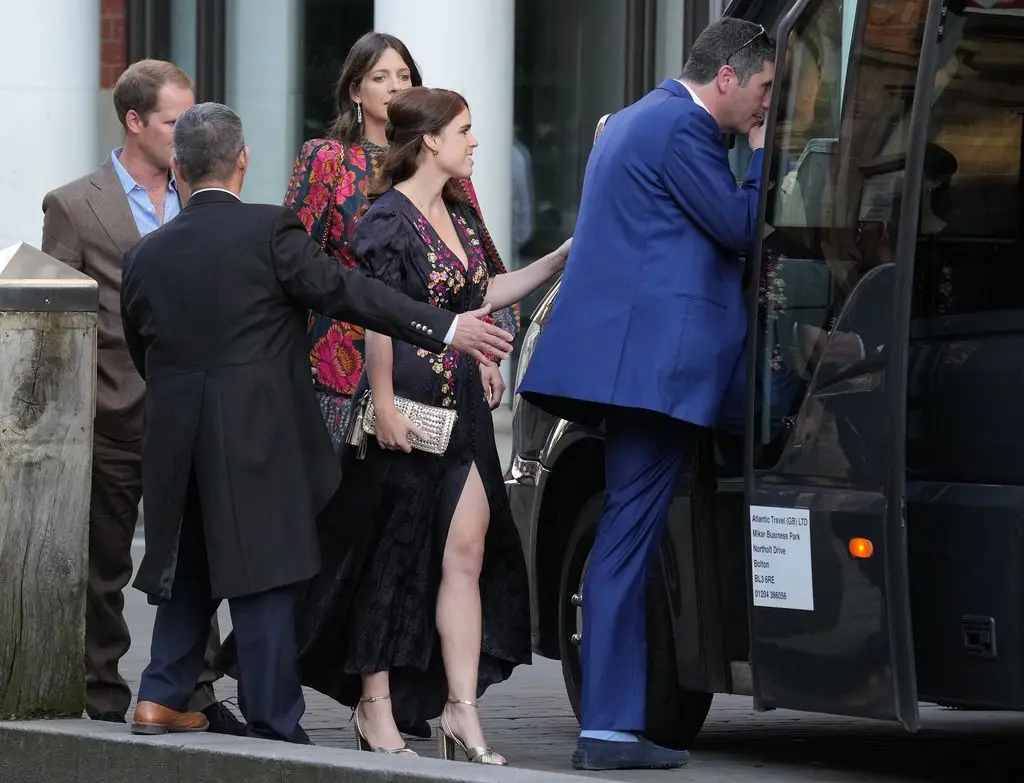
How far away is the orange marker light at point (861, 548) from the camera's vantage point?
5.35 metres

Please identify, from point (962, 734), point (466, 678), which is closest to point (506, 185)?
point (962, 734)

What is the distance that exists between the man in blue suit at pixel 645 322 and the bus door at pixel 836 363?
0.55ft

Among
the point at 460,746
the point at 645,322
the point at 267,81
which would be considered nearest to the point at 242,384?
the point at 645,322

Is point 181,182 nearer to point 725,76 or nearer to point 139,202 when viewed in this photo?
point 139,202

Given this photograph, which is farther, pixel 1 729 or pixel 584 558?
pixel 584 558

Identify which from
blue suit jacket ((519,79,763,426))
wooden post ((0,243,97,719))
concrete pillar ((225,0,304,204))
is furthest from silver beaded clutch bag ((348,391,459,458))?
concrete pillar ((225,0,304,204))

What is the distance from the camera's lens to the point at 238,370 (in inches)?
230

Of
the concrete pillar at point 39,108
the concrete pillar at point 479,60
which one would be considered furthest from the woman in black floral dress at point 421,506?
the concrete pillar at point 39,108

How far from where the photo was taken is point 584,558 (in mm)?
6785

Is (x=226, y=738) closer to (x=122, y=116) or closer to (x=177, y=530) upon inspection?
(x=177, y=530)

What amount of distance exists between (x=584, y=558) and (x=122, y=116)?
174 cm

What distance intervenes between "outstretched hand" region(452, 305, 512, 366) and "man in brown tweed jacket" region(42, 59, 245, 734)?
1.37 metres

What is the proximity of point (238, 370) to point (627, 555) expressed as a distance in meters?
1.02

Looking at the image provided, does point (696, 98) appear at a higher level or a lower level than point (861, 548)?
higher
